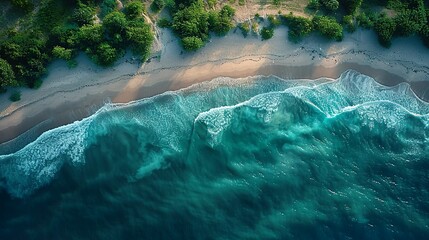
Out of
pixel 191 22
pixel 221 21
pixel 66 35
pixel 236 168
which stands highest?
pixel 66 35

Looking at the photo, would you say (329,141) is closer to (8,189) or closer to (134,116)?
(134,116)

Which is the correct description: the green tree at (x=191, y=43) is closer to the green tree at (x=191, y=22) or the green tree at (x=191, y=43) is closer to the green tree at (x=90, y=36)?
the green tree at (x=191, y=22)

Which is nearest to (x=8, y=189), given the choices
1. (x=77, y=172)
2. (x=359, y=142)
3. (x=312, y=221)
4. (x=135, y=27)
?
(x=77, y=172)

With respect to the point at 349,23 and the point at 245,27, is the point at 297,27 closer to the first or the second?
the point at 245,27

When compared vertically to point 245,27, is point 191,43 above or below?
below

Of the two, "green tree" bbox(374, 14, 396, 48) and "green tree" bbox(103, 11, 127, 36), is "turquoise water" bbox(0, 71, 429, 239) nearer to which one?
"green tree" bbox(374, 14, 396, 48)

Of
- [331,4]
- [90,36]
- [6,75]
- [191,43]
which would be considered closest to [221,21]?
[191,43]

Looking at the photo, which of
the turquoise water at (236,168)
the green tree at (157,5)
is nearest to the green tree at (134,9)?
the green tree at (157,5)
